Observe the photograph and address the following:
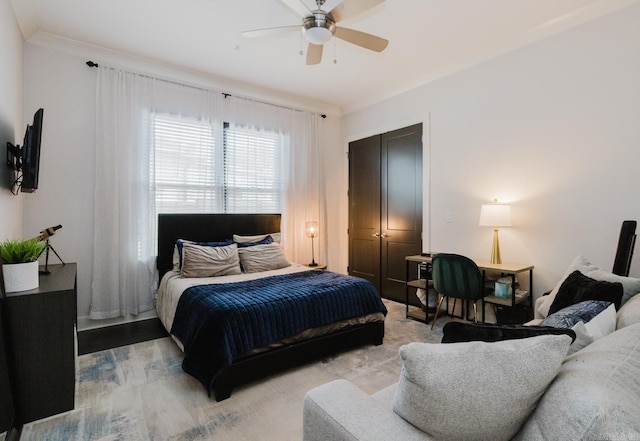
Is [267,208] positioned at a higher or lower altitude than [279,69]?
lower

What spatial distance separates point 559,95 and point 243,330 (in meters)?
3.34

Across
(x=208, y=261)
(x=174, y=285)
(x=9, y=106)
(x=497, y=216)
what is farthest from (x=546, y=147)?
(x=9, y=106)

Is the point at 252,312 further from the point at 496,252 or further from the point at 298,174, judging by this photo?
the point at 298,174

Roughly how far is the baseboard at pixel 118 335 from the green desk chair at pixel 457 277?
2808mm

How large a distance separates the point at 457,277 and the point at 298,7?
260cm

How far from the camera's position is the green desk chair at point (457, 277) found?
9.77 feet

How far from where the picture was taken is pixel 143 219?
3568mm

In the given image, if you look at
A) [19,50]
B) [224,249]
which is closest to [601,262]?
[224,249]

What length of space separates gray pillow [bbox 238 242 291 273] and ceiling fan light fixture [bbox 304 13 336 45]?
232cm

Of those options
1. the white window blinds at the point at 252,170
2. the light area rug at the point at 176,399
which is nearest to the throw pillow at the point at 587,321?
the light area rug at the point at 176,399

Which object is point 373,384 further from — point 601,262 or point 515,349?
point 601,262

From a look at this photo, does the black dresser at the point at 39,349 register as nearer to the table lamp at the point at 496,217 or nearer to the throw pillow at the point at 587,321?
the throw pillow at the point at 587,321

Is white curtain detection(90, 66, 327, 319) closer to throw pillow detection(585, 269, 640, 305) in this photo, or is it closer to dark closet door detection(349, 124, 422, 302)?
dark closet door detection(349, 124, 422, 302)

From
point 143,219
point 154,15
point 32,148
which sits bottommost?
point 143,219
